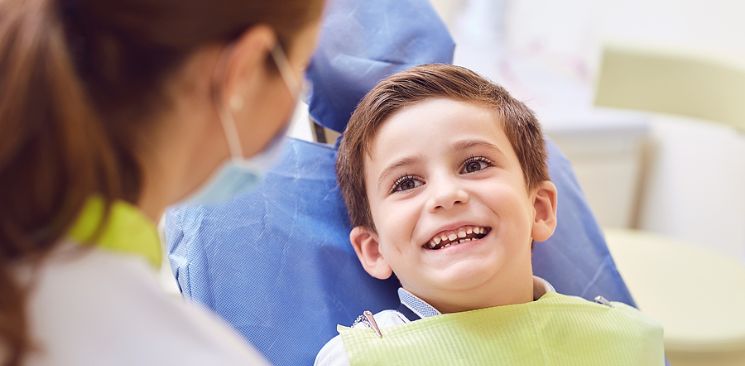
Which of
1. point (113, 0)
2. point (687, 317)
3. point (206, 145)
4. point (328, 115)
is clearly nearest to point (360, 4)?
point (328, 115)

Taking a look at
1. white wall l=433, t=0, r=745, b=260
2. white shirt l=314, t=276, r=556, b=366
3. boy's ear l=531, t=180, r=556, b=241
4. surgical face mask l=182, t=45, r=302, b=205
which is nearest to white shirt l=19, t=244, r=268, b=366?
surgical face mask l=182, t=45, r=302, b=205

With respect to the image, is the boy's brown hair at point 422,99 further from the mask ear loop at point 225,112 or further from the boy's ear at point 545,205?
the mask ear loop at point 225,112

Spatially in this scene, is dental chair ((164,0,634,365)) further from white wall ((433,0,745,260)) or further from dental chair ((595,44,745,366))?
white wall ((433,0,745,260))

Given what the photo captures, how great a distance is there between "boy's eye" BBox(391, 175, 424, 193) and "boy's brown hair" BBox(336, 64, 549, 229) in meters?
0.08

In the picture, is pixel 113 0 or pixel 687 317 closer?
pixel 113 0

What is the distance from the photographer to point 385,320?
1276mm

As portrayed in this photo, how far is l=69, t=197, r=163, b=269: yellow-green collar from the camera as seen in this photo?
772 mm

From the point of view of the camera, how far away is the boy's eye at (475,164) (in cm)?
125

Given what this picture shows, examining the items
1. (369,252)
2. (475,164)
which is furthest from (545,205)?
(369,252)

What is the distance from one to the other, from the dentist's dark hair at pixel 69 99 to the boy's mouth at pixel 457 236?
512 millimetres

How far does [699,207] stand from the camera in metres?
2.85


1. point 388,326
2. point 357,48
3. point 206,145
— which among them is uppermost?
point 206,145

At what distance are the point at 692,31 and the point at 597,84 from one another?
74 centimetres

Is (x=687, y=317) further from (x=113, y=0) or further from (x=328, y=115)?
(x=113, y=0)
